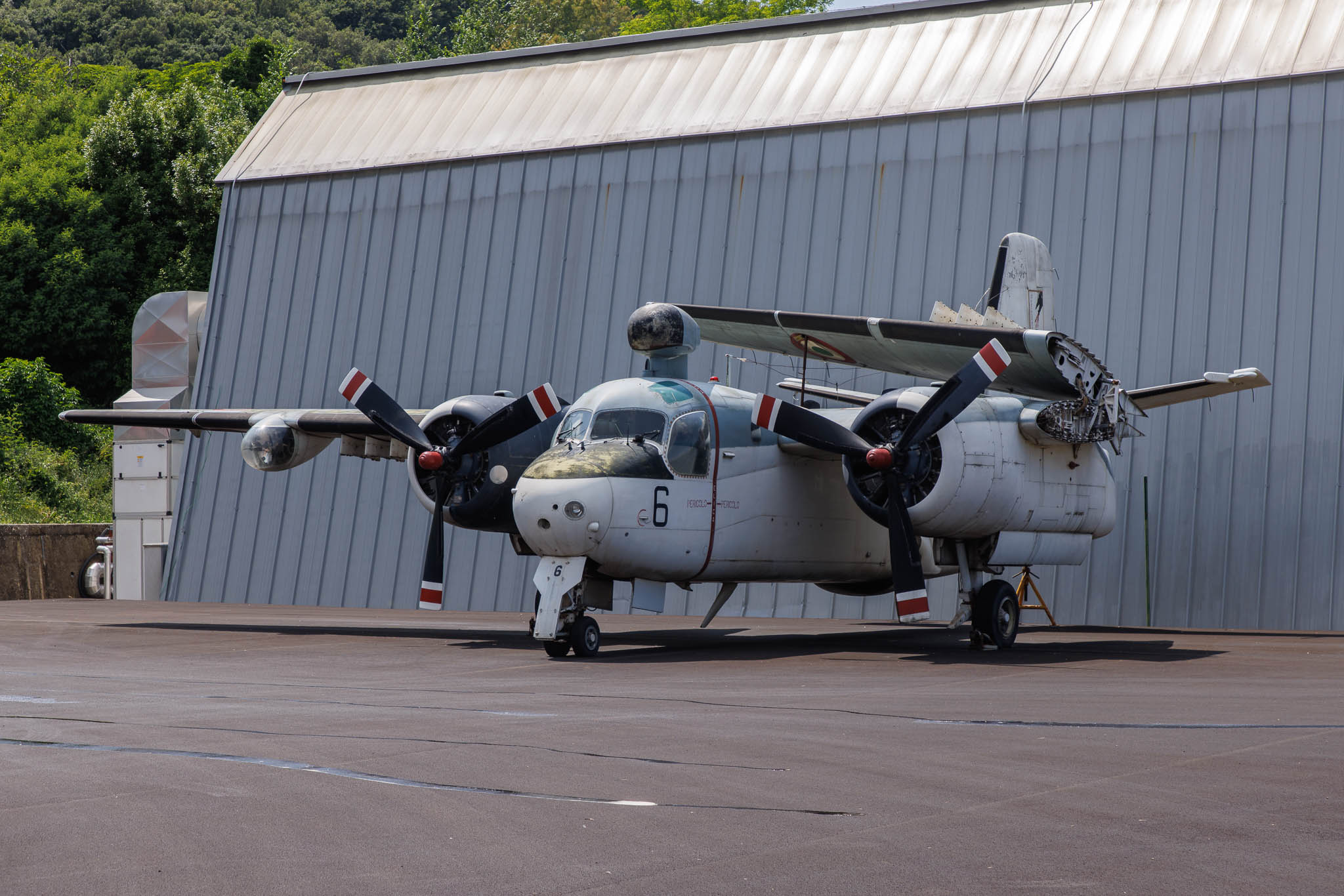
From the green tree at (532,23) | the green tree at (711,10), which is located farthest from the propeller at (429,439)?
the green tree at (532,23)

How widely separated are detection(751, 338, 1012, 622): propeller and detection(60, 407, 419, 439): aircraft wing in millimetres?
7446

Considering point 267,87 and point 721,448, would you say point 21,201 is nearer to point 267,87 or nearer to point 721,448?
point 267,87

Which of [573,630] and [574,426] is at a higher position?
[574,426]

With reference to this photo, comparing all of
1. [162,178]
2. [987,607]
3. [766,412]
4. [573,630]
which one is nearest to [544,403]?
[766,412]

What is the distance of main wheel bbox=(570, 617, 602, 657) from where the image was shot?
55.7ft

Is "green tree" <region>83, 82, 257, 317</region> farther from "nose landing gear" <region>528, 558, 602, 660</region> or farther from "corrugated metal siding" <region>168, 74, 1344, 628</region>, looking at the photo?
"nose landing gear" <region>528, 558, 602, 660</region>

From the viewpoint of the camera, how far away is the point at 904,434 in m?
17.3

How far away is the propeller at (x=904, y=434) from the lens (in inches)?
673

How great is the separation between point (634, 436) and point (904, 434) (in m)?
3.55

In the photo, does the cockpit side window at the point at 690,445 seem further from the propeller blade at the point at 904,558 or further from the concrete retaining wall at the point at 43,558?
the concrete retaining wall at the point at 43,558

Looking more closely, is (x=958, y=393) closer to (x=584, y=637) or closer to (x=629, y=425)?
(x=629, y=425)

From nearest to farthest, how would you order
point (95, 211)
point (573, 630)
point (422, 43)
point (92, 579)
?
point (573, 630) < point (92, 579) < point (95, 211) < point (422, 43)

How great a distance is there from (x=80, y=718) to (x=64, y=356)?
50197 mm

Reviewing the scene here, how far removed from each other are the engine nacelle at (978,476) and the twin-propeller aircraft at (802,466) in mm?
32
